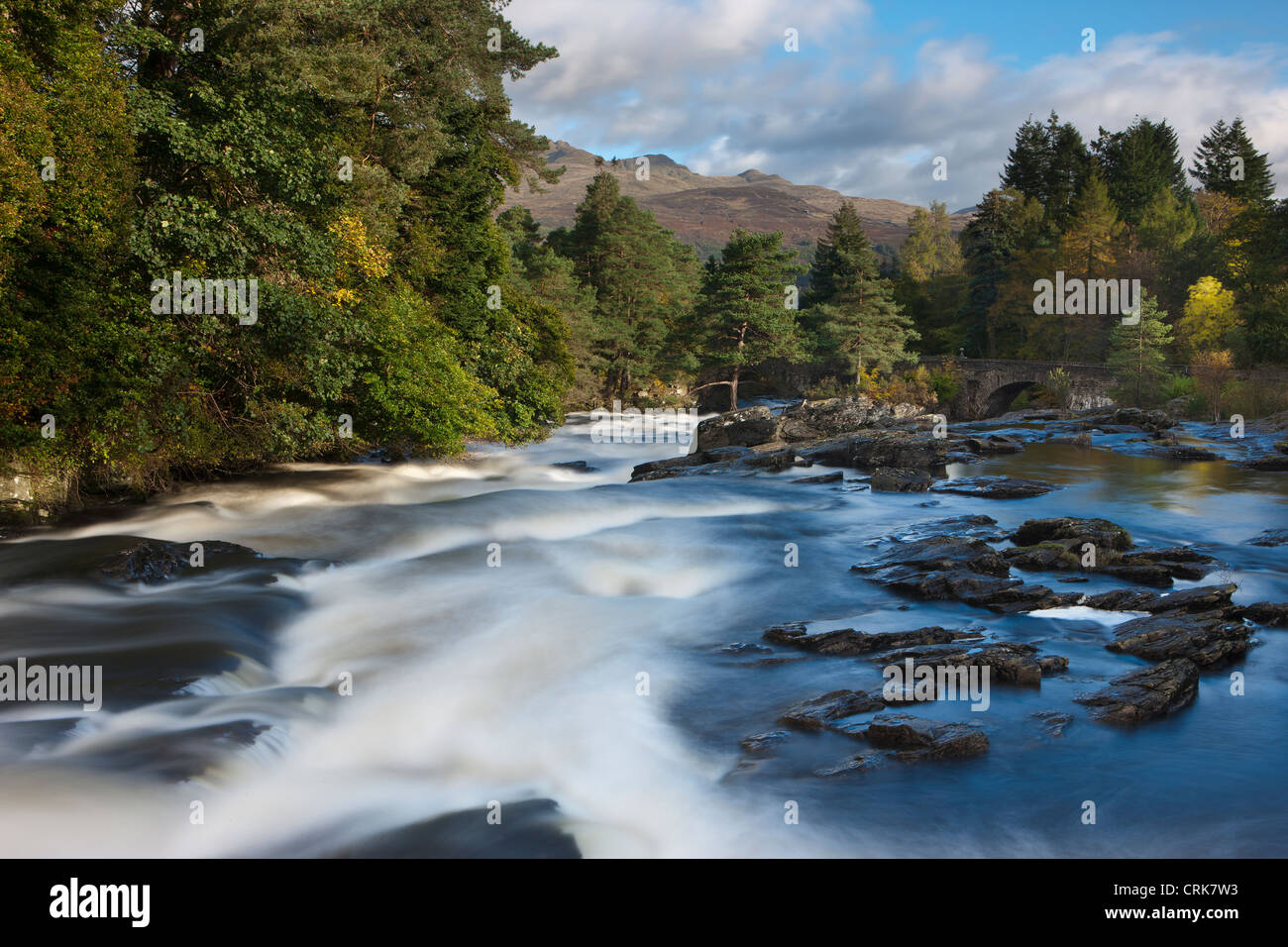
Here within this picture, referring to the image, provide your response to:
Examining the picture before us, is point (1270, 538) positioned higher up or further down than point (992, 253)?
further down

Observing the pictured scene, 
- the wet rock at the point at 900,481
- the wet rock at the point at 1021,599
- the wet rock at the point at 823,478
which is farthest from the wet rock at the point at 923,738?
the wet rock at the point at 823,478

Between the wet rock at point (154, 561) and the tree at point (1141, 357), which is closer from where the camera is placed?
the wet rock at point (154, 561)

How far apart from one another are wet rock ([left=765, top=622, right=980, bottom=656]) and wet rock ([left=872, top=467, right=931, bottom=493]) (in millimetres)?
15652

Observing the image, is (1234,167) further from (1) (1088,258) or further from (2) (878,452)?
(2) (878,452)

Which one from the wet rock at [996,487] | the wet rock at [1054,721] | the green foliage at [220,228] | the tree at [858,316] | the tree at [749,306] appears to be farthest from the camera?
the tree at [858,316]

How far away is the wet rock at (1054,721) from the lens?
9741mm

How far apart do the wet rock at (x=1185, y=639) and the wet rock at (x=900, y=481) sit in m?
15.1

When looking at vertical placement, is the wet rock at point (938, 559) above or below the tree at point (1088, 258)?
below

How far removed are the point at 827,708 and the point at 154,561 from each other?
469 inches

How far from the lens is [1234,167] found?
6669cm

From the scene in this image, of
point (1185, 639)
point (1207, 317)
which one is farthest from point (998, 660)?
point (1207, 317)

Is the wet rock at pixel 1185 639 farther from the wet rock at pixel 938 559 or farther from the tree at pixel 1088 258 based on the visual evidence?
the tree at pixel 1088 258

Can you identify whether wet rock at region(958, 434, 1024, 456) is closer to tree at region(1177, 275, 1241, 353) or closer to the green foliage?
the green foliage

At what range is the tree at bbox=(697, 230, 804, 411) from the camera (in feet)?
162
